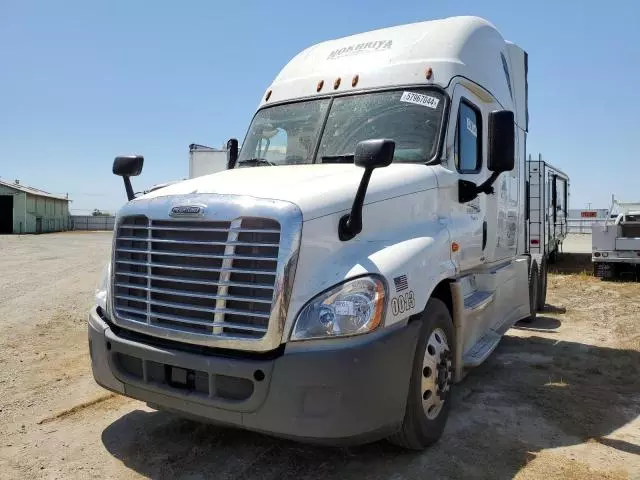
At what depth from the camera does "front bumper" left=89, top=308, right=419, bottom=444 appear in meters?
3.01

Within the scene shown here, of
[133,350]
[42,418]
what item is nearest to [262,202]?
[133,350]

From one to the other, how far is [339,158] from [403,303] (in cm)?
158

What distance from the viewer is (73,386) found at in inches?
204

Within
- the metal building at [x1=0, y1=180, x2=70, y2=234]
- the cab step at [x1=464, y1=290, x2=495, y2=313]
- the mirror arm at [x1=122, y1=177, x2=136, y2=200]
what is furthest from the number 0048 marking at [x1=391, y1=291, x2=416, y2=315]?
the metal building at [x1=0, y1=180, x2=70, y2=234]

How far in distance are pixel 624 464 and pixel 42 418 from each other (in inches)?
174

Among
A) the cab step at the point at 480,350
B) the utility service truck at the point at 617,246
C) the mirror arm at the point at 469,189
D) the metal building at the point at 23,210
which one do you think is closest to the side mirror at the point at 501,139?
the mirror arm at the point at 469,189

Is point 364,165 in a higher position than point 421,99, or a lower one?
lower

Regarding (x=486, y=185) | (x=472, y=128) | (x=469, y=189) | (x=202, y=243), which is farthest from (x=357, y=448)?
(x=472, y=128)

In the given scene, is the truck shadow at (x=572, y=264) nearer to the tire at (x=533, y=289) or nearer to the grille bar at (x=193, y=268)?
the tire at (x=533, y=289)

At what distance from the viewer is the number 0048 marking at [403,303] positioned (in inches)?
127

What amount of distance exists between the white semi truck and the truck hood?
0.02 meters

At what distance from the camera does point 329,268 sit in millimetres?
3246

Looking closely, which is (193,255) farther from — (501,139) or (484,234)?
(484,234)

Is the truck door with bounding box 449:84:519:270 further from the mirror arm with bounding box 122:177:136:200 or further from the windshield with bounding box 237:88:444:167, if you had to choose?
the mirror arm with bounding box 122:177:136:200
